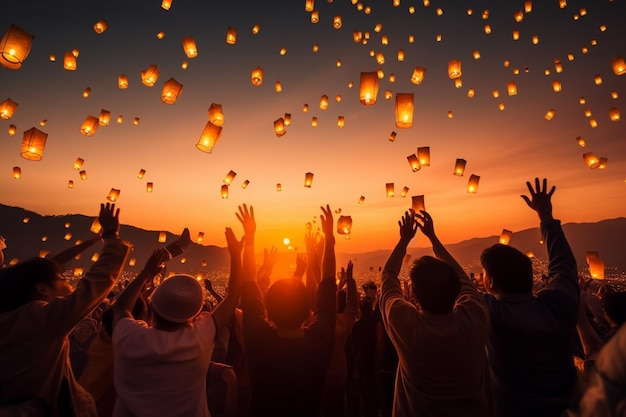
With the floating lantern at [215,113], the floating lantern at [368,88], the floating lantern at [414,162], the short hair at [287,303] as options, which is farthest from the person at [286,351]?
the floating lantern at [414,162]

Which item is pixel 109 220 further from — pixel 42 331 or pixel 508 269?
pixel 508 269

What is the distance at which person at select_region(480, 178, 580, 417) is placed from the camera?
183cm

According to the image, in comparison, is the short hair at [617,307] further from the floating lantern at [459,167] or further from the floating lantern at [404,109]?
the floating lantern at [459,167]

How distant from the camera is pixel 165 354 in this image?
1.61m

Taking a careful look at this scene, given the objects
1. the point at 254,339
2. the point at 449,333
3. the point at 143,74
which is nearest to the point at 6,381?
the point at 254,339

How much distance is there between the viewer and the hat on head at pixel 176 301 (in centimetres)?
170

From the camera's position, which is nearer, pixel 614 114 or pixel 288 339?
pixel 288 339

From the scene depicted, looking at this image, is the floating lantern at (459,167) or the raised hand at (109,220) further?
the floating lantern at (459,167)

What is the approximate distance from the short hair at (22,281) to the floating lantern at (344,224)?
5.57 m

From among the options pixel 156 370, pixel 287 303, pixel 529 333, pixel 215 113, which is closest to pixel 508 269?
pixel 529 333

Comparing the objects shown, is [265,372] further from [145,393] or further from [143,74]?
[143,74]

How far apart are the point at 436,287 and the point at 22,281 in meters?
2.30

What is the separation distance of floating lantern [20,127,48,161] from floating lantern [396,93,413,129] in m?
5.48

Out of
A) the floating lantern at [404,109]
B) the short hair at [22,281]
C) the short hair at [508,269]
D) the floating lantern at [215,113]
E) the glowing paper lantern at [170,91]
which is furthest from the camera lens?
the floating lantern at [215,113]
